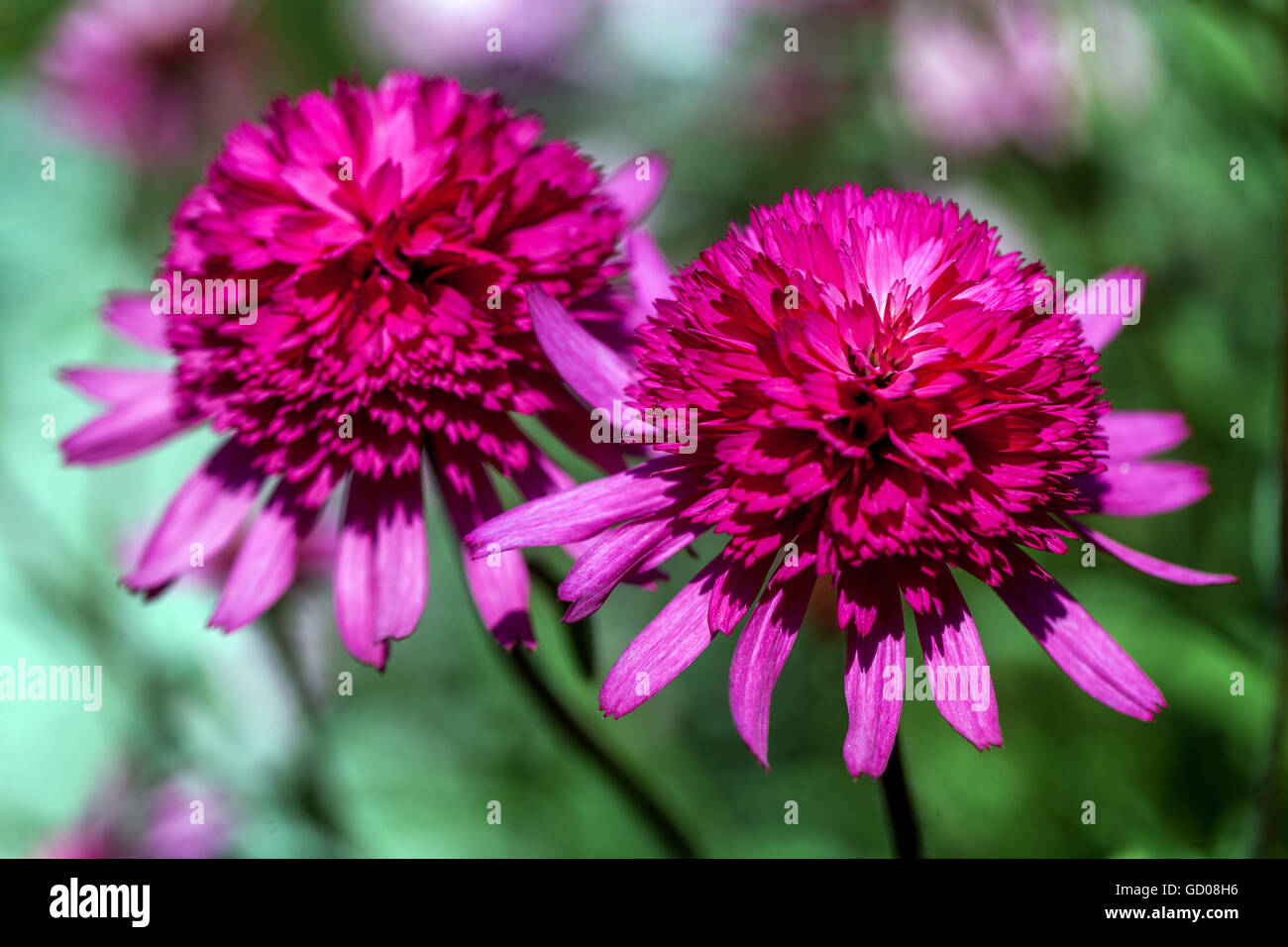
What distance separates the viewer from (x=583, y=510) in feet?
2.06

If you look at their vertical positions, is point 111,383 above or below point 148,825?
above

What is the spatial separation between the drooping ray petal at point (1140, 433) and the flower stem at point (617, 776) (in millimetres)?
441

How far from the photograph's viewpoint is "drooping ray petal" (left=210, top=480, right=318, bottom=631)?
738mm

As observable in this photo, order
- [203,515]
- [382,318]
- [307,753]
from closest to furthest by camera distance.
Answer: [382,318]
[203,515]
[307,753]

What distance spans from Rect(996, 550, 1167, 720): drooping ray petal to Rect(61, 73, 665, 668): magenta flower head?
0.29 m

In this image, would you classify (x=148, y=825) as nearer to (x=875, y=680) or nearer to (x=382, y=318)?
(x=382, y=318)

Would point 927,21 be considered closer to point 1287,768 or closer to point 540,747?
point 1287,768

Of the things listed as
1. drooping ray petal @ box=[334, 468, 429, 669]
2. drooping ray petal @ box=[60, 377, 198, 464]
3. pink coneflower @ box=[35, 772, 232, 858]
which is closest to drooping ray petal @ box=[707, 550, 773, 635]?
drooping ray petal @ box=[334, 468, 429, 669]

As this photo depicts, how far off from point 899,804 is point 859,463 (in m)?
0.21

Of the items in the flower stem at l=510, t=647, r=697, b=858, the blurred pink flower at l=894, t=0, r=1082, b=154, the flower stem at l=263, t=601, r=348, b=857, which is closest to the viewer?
the flower stem at l=510, t=647, r=697, b=858

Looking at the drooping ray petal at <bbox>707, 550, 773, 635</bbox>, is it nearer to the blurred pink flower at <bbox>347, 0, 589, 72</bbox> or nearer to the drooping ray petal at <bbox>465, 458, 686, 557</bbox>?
the drooping ray petal at <bbox>465, 458, 686, 557</bbox>

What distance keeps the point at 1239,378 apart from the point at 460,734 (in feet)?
3.91

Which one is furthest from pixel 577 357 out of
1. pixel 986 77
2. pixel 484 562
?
pixel 986 77

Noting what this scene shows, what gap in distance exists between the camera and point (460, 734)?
5.34ft
